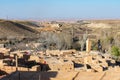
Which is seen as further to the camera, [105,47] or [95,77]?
[105,47]

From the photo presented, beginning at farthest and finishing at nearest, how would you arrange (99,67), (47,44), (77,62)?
1. (47,44)
2. (77,62)
3. (99,67)

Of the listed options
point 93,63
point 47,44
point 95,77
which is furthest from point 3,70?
point 47,44

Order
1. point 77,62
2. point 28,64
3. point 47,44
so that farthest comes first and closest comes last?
point 47,44
point 77,62
point 28,64

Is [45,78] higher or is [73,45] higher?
[45,78]

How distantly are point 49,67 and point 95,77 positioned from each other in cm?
876

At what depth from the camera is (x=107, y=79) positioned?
10.2 metres

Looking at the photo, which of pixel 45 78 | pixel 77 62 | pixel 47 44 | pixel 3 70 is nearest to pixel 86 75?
pixel 45 78

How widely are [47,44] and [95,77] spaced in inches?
1335

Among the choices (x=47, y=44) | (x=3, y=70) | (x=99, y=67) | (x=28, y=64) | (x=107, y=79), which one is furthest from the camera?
(x=47, y=44)

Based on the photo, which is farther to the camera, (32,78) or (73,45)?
(73,45)

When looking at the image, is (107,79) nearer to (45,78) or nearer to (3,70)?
(45,78)

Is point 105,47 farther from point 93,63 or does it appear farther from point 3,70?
point 3,70

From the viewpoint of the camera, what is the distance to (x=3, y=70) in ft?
49.3

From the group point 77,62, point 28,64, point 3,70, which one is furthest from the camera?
point 77,62
